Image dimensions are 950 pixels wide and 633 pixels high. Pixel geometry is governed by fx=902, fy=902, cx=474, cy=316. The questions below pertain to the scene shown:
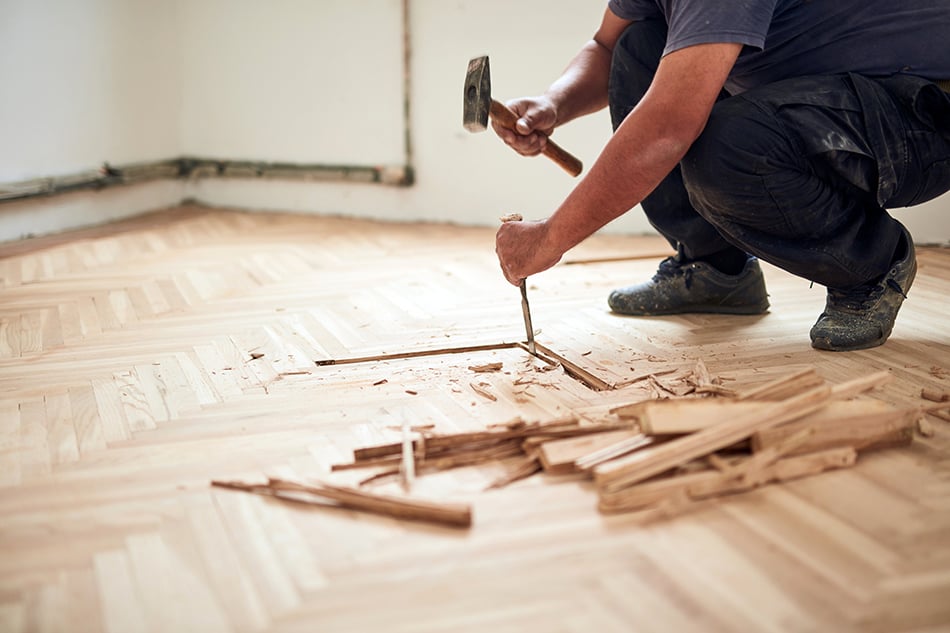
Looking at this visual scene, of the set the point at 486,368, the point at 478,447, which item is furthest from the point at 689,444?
the point at 486,368

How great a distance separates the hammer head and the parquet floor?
53 cm

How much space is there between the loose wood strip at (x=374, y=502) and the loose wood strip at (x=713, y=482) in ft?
0.72

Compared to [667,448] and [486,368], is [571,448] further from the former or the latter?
[486,368]

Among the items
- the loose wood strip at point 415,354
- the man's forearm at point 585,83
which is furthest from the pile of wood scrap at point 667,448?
the man's forearm at point 585,83

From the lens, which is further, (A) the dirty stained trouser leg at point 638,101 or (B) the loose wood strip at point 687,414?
(A) the dirty stained trouser leg at point 638,101

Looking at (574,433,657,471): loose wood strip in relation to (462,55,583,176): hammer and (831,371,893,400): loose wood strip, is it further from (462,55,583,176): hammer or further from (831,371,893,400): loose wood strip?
(462,55,583,176): hammer

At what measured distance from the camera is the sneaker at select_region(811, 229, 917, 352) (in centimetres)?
205

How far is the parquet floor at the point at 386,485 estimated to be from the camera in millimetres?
1127

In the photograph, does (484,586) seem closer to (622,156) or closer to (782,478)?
(782,478)

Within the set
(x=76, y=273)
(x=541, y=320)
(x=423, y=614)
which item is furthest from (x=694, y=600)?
(x=76, y=273)

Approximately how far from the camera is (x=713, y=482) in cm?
138

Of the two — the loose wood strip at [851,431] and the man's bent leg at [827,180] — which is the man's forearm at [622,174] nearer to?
the man's bent leg at [827,180]

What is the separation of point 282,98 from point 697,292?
7.54 feet

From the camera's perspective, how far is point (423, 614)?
1108 millimetres
